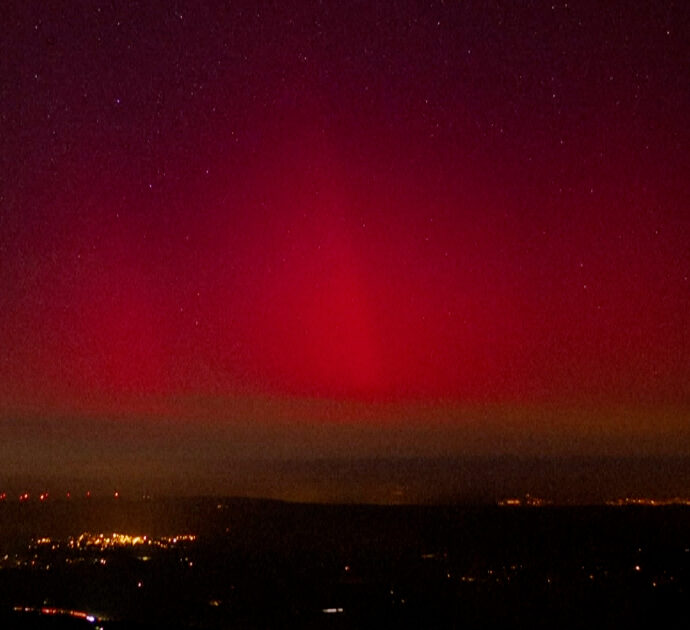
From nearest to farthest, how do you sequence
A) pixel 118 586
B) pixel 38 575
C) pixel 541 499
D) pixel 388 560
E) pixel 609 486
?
pixel 118 586, pixel 38 575, pixel 388 560, pixel 541 499, pixel 609 486

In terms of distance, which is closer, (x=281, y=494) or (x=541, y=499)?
(x=541, y=499)

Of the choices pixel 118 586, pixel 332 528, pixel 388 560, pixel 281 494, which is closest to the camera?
pixel 118 586

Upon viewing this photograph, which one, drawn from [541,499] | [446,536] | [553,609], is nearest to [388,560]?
[446,536]

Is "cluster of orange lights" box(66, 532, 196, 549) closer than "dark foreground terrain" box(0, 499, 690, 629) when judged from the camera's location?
No

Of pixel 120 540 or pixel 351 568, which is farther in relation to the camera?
pixel 120 540

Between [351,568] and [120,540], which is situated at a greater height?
[120,540]

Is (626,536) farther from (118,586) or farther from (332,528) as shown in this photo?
(118,586)

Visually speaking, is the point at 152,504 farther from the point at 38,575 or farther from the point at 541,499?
the point at 38,575

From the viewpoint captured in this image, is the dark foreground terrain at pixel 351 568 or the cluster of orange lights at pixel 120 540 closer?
the dark foreground terrain at pixel 351 568
